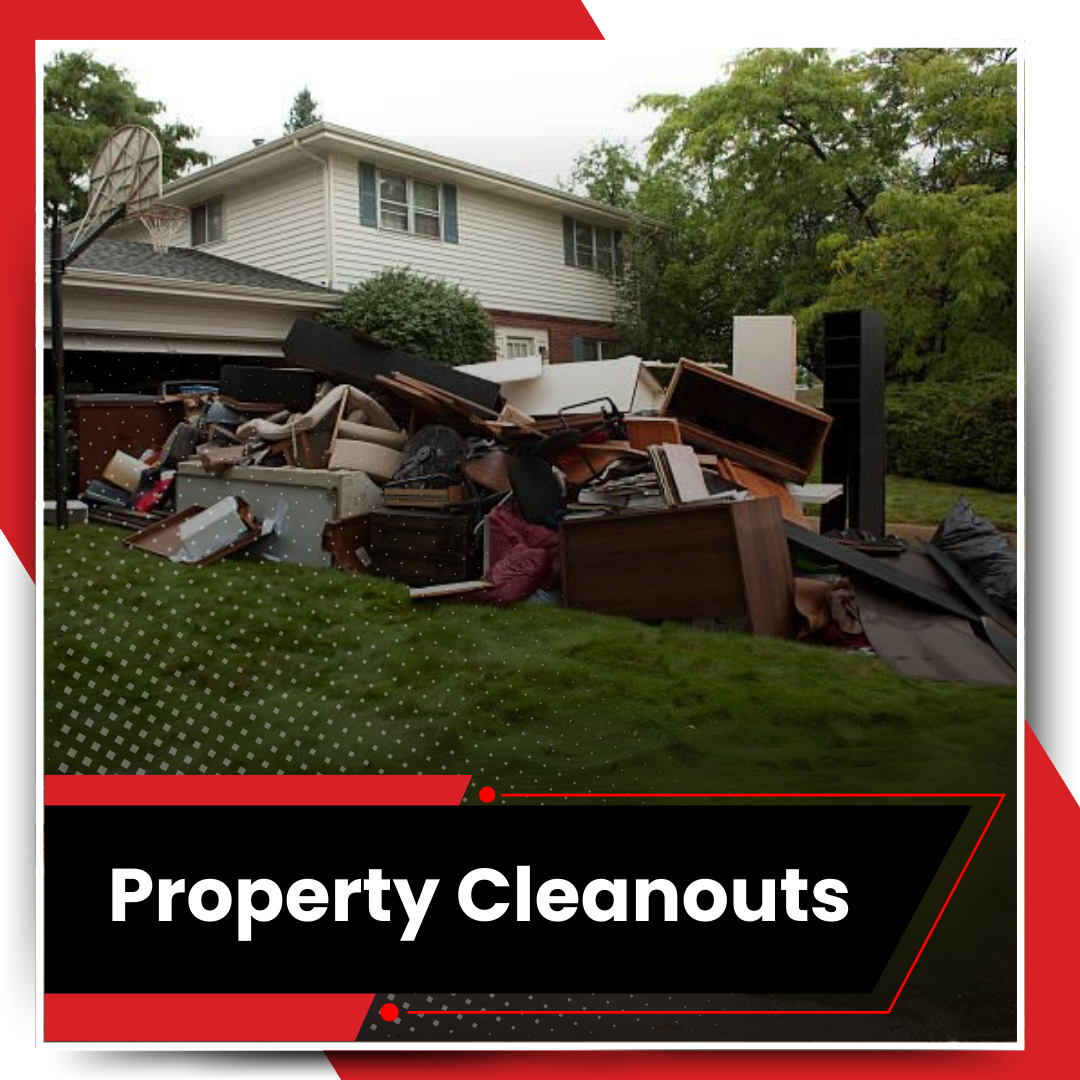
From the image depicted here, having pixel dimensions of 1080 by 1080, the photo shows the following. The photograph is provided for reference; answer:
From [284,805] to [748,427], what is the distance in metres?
2.96

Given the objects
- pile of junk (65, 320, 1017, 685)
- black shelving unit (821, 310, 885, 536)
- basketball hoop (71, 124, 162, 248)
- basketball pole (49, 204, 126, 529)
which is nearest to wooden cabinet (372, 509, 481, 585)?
pile of junk (65, 320, 1017, 685)

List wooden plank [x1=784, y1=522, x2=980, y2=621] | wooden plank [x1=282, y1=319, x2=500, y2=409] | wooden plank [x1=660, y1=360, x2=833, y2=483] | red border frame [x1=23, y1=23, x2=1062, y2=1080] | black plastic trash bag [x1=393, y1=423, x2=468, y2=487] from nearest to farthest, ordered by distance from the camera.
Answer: red border frame [x1=23, y1=23, x2=1062, y2=1080], wooden plank [x1=784, y1=522, x2=980, y2=621], wooden plank [x1=282, y1=319, x2=500, y2=409], wooden plank [x1=660, y1=360, x2=833, y2=483], black plastic trash bag [x1=393, y1=423, x2=468, y2=487]

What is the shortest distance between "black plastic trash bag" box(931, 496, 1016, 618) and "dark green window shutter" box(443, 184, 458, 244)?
1.72 meters

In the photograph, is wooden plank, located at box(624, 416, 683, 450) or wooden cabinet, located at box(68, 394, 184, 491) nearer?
wooden cabinet, located at box(68, 394, 184, 491)

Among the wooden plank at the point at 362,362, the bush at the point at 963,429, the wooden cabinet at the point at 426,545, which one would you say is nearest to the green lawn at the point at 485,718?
the bush at the point at 963,429

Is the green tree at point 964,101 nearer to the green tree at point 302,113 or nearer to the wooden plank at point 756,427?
the green tree at point 302,113

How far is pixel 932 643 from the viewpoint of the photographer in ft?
8.99

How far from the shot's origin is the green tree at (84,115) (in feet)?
6.72

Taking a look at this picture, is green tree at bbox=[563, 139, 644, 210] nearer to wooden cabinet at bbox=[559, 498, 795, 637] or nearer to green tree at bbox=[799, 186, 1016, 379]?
green tree at bbox=[799, 186, 1016, 379]

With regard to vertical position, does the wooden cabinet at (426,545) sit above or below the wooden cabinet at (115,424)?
below

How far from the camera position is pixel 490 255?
3480 mm

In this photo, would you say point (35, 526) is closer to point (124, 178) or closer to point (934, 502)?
point (124, 178)

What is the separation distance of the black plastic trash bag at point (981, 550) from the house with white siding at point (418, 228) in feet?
4.02

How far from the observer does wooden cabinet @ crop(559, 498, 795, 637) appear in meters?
3.08
